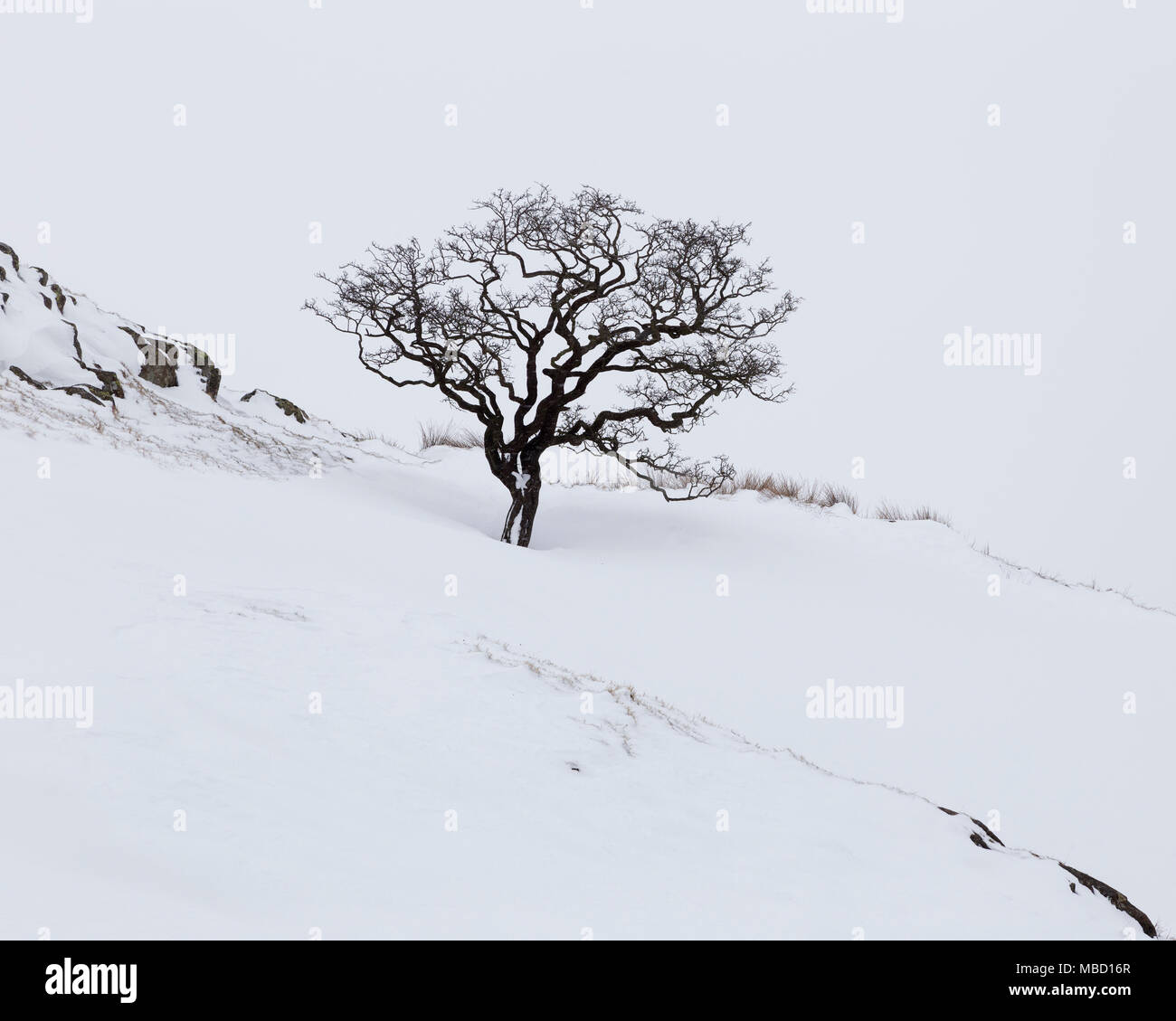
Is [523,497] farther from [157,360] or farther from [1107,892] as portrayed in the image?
[1107,892]

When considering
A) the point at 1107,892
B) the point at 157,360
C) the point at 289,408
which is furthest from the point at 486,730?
the point at 289,408

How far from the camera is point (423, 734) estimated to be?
5773mm

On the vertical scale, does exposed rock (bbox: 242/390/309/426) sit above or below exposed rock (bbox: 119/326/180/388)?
below

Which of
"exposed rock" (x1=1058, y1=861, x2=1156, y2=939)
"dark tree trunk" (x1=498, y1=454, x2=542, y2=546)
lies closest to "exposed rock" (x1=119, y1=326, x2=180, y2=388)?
"dark tree trunk" (x1=498, y1=454, x2=542, y2=546)

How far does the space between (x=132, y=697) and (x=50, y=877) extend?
1832mm

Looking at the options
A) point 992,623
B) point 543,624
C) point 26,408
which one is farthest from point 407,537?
point 992,623

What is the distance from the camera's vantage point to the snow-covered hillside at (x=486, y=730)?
4109mm

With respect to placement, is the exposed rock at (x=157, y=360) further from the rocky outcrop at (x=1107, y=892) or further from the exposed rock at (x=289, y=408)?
the rocky outcrop at (x=1107, y=892)

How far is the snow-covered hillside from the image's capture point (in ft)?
13.5

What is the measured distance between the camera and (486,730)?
6.04m

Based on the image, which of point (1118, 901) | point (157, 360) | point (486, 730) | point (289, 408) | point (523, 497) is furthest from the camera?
point (289, 408)

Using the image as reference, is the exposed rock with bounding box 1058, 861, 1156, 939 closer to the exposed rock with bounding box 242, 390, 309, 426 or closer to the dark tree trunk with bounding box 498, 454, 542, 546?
the dark tree trunk with bounding box 498, 454, 542, 546
